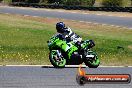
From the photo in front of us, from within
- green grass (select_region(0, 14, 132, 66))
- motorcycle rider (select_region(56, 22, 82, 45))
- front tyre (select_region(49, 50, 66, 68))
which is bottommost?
green grass (select_region(0, 14, 132, 66))

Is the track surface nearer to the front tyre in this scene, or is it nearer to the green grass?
the green grass

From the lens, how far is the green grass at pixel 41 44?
15.6m

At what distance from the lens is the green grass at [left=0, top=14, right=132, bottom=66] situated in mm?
15580

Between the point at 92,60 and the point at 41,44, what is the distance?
17941 millimetres

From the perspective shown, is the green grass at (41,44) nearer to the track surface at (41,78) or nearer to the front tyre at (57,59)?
the track surface at (41,78)

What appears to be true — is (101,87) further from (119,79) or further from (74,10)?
(74,10)

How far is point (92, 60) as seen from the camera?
7.82m

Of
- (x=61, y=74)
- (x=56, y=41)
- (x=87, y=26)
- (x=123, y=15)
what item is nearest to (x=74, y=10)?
(x=123, y=15)

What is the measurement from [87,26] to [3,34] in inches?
533

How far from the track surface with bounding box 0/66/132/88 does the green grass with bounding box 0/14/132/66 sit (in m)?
0.37

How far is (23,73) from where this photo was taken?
53.3 feet

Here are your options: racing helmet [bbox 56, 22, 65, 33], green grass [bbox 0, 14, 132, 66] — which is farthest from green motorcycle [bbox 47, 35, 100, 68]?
green grass [bbox 0, 14, 132, 66]

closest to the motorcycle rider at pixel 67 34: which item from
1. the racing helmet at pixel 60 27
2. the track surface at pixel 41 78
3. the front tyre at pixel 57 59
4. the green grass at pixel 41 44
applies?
the racing helmet at pixel 60 27

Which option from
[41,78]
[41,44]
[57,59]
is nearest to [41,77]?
[41,78]
